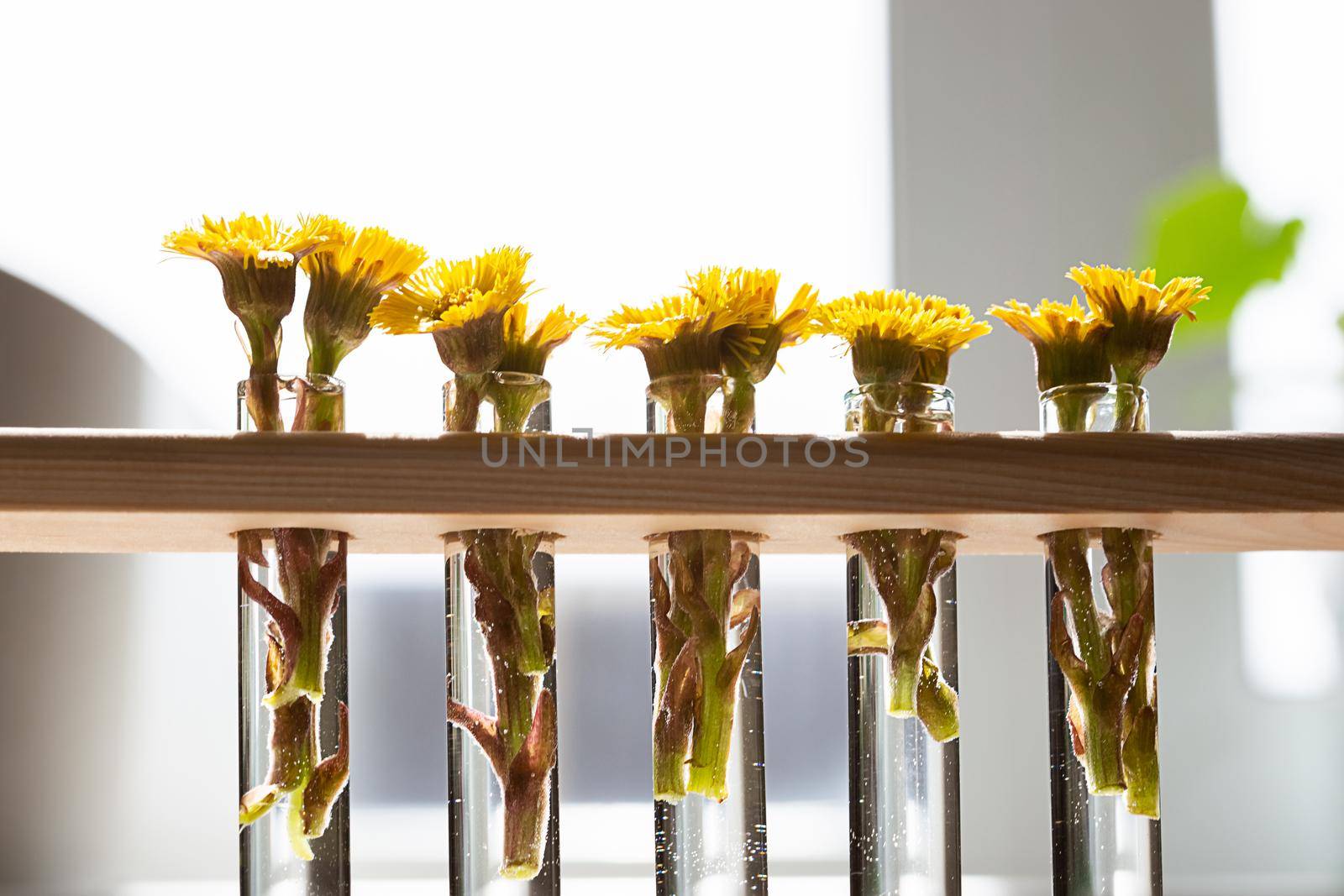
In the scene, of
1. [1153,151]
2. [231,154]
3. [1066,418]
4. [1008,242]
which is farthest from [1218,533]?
[231,154]

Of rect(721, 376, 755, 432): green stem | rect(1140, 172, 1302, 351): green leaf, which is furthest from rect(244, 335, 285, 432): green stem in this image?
rect(1140, 172, 1302, 351): green leaf

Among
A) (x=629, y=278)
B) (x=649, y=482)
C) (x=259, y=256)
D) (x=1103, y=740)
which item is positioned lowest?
(x=1103, y=740)

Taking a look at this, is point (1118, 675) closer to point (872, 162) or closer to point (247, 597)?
point (247, 597)

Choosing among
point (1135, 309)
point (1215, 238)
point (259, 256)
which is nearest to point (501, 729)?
point (259, 256)

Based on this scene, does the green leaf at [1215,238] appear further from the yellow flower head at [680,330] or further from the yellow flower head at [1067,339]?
the yellow flower head at [680,330]

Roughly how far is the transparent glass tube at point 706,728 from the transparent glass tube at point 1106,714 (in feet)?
0.45

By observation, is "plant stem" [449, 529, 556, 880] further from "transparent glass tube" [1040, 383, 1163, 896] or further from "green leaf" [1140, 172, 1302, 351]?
"green leaf" [1140, 172, 1302, 351]

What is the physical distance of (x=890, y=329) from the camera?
0.59 meters

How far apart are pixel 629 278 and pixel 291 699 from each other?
3.66 ft

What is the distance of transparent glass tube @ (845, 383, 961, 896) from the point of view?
563 millimetres

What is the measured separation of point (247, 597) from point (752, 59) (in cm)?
127

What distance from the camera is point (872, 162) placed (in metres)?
1.64

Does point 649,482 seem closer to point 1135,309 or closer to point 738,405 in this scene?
point 738,405

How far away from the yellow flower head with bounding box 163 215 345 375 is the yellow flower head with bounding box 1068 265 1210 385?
1.15 ft
